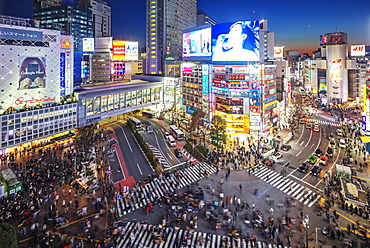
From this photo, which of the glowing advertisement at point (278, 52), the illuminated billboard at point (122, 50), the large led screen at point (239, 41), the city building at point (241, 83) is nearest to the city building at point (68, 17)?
the illuminated billboard at point (122, 50)

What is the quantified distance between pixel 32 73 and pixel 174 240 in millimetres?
39223

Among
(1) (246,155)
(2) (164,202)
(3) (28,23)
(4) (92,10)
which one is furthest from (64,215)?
(4) (92,10)

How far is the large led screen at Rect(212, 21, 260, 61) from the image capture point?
50.7 meters

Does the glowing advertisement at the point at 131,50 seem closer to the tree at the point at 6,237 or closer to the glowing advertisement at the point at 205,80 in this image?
the glowing advertisement at the point at 205,80

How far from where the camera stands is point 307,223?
880 inches

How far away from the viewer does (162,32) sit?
11112 centimetres

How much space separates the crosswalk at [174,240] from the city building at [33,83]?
29.5m

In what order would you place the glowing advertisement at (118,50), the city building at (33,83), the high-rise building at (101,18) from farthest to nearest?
the high-rise building at (101,18) < the glowing advertisement at (118,50) < the city building at (33,83)

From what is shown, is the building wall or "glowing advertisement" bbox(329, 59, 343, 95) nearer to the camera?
the building wall

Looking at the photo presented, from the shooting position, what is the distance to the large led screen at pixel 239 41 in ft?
166

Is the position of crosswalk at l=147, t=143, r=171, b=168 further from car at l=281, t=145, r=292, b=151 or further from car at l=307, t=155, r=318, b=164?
car at l=307, t=155, r=318, b=164

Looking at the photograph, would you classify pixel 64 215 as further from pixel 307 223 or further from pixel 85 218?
pixel 307 223

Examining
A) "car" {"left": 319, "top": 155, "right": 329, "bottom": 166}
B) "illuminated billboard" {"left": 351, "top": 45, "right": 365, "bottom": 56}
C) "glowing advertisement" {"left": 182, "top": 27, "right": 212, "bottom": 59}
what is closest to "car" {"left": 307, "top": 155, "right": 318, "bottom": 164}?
"car" {"left": 319, "top": 155, "right": 329, "bottom": 166}

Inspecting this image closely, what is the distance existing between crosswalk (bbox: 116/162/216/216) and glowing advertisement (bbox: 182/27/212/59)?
38.8 meters
